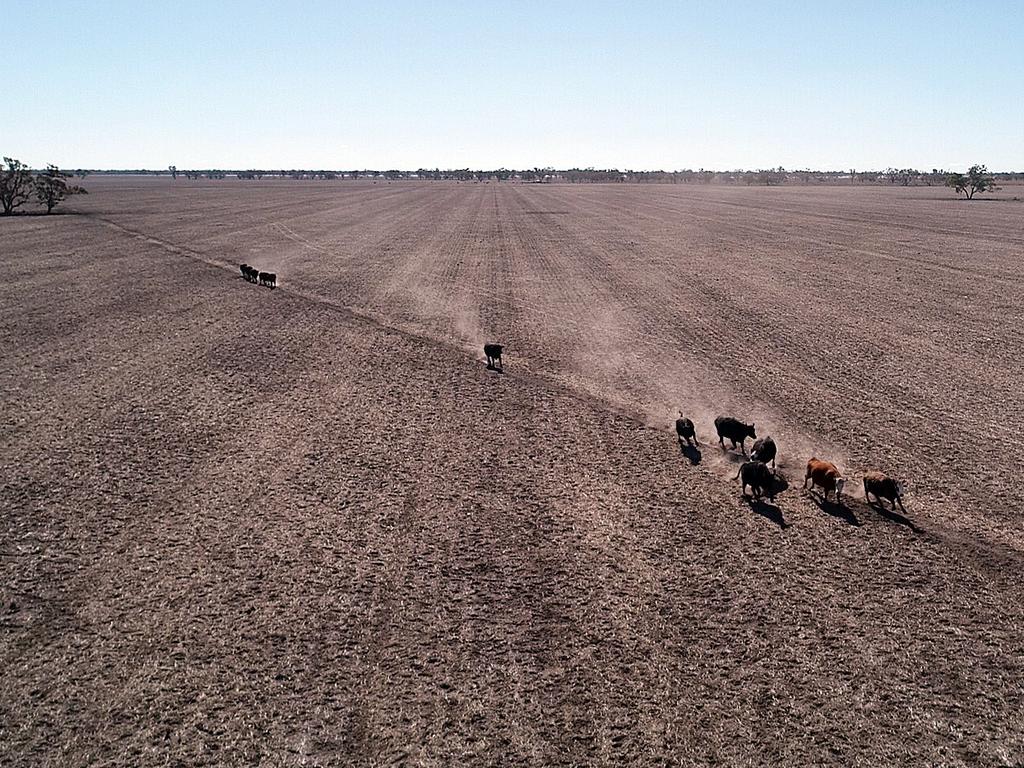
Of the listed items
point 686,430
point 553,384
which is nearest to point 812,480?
point 686,430

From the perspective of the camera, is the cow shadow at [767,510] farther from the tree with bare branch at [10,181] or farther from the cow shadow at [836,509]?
the tree with bare branch at [10,181]

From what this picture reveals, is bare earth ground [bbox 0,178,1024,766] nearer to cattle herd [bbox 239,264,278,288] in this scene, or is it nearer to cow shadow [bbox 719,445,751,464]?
cow shadow [bbox 719,445,751,464]

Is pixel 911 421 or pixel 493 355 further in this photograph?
pixel 493 355

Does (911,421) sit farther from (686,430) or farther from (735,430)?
(686,430)

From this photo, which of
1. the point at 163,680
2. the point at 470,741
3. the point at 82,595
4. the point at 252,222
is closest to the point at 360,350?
the point at 82,595

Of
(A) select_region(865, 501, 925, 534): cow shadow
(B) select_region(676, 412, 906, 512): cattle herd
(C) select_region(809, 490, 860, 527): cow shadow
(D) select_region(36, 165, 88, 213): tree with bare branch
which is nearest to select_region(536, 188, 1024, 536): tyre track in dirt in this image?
(A) select_region(865, 501, 925, 534): cow shadow

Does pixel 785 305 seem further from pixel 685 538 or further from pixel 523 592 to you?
pixel 523 592
